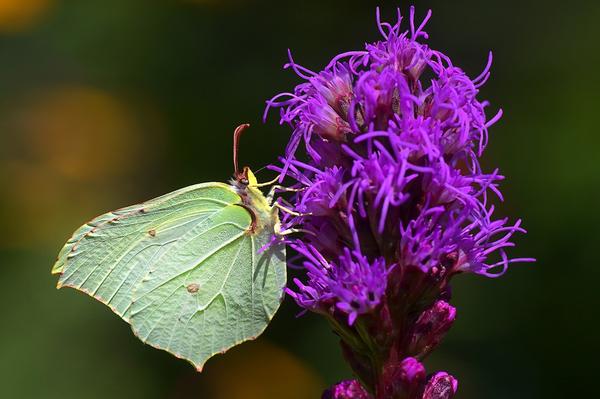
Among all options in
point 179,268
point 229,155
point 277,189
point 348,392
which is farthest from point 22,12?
point 348,392

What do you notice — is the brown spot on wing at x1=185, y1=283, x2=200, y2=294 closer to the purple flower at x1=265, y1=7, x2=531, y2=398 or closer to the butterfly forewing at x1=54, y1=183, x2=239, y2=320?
the butterfly forewing at x1=54, y1=183, x2=239, y2=320

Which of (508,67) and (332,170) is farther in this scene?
(508,67)

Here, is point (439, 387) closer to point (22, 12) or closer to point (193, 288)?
point (193, 288)

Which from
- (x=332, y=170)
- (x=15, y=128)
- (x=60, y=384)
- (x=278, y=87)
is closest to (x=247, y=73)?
(x=278, y=87)

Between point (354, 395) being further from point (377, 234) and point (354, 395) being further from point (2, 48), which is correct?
point (2, 48)

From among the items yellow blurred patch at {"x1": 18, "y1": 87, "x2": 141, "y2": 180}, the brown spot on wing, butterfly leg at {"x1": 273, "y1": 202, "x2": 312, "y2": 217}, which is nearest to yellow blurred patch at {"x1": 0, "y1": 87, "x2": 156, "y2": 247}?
yellow blurred patch at {"x1": 18, "y1": 87, "x2": 141, "y2": 180}
